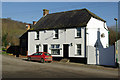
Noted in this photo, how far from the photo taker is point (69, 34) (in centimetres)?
2759

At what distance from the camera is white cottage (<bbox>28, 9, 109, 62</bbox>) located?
2630 centimetres

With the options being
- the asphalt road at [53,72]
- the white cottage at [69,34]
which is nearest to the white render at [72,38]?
the white cottage at [69,34]

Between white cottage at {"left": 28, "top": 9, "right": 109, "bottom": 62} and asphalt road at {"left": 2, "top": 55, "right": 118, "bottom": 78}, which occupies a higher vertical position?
white cottage at {"left": 28, "top": 9, "right": 109, "bottom": 62}

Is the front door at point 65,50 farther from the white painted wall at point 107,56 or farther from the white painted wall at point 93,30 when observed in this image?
the white painted wall at point 107,56

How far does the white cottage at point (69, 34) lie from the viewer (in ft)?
86.3

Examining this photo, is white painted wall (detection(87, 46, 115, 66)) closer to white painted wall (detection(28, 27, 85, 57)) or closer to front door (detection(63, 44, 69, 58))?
white painted wall (detection(28, 27, 85, 57))

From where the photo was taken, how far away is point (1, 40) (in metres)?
56.7

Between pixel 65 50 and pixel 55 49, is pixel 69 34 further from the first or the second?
pixel 55 49

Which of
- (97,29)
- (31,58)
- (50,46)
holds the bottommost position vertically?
(31,58)

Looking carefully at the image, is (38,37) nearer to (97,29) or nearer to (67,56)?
(67,56)

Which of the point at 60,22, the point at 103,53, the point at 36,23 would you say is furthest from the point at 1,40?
the point at 103,53

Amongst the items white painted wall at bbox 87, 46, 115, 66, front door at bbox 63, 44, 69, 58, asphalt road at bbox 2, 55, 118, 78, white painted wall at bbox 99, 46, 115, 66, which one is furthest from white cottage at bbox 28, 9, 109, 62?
asphalt road at bbox 2, 55, 118, 78

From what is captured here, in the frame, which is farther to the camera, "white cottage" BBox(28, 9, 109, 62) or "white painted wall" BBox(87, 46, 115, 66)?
"white cottage" BBox(28, 9, 109, 62)

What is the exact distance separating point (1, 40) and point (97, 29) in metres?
39.4
